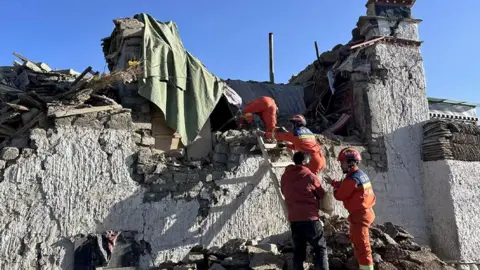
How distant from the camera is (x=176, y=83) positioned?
22.8 feet

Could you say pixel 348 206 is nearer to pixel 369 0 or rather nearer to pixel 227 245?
pixel 227 245

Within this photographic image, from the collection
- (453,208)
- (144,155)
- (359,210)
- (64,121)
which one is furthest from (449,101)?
(64,121)

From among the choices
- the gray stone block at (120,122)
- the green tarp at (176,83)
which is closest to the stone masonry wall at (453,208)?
the green tarp at (176,83)

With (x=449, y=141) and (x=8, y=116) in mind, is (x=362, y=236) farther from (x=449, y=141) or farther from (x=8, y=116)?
(x=8, y=116)

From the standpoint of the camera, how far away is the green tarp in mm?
6734

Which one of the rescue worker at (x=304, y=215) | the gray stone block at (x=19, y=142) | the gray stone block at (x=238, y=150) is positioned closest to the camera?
the rescue worker at (x=304, y=215)

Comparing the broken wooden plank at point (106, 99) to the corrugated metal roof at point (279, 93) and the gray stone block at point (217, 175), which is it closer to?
the gray stone block at point (217, 175)

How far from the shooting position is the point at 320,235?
200 inches

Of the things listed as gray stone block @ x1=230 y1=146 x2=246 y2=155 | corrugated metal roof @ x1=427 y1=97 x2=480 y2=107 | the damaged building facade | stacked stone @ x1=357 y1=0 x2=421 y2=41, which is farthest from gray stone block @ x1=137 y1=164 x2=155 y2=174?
corrugated metal roof @ x1=427 y1=97 x2=480 y2=107

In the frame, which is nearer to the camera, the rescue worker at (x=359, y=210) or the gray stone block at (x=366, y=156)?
the rescue worker at (x=359, y=210)

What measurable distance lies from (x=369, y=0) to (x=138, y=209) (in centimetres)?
651

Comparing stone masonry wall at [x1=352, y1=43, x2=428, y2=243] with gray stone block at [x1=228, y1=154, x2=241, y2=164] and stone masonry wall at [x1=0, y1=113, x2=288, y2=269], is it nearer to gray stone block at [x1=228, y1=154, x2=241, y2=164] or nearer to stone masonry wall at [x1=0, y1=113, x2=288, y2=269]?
stone masonry wall at [x1=0, y1=113, x2=288, y2=269]

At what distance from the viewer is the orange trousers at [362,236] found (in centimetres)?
491

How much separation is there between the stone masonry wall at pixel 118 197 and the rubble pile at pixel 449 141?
11.0 feet
